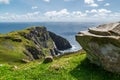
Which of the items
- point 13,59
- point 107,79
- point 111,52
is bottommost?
point 13,59

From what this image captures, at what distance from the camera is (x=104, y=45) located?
2747 centimetres

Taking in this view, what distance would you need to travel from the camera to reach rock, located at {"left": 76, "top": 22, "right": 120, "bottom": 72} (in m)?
26.4

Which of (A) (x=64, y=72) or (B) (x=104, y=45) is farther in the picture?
(A) (x=64, y=72)

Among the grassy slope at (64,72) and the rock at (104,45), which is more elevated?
the rock at (104,45)

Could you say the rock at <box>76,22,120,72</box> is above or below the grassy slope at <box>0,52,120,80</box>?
above

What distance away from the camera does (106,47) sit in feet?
89.4

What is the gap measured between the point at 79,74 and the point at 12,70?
902 cm

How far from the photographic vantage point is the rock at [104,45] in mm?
26375

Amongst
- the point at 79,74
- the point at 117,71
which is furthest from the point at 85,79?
the point at 117,71

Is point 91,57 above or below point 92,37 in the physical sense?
below

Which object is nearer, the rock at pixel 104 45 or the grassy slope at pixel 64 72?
the rock at pixel 104 45

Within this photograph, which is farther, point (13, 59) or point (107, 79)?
point (13, 59)

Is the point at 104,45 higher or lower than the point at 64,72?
higher

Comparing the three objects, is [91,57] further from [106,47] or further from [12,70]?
[12,70]
